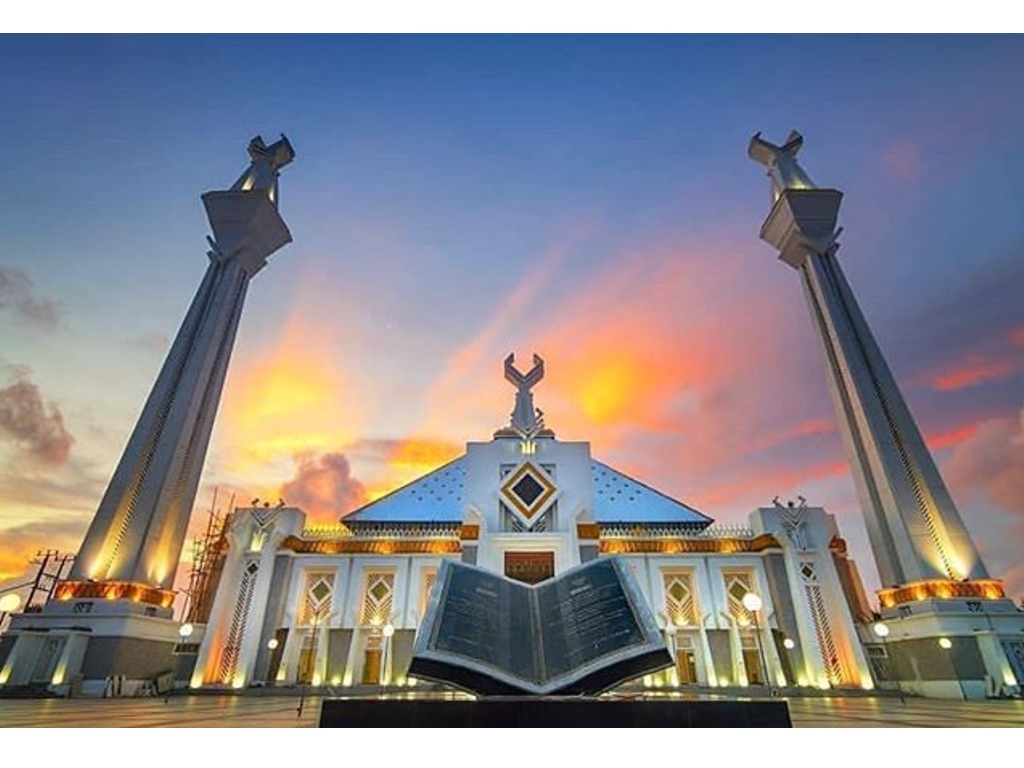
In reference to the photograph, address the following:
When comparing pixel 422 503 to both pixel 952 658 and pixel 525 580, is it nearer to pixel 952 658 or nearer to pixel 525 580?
pixel 525 580

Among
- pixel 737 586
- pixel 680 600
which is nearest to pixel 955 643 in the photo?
pixel 737 586

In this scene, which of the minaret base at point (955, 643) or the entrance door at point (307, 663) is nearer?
the minaret base at point (955, 643)

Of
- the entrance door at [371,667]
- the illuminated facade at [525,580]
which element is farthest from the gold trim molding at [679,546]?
the entrance door at [371,667]

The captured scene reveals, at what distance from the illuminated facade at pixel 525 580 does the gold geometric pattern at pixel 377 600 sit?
0.15ft

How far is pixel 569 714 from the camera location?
339 cm

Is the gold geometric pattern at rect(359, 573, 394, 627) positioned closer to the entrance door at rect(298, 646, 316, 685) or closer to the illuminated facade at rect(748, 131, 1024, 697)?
the entrance door at rect(298, 646, 316, 685)

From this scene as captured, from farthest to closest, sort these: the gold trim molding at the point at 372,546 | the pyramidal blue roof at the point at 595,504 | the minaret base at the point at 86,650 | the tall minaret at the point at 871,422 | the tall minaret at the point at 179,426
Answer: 1. the pyramidal blue roof at the point at 595,504
2. the gold trim molding at the point at 372,546
3. the tall minaret at the point at 871,422
4. the tall minaret at the point at 179,426
5. the minaret base at the point at 86,650

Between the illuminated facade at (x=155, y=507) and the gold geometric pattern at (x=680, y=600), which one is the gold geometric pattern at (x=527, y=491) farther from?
the illuminated facade at (x=155, y=507)

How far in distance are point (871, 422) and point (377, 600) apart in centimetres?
1916

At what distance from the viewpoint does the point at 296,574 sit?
1855 centimetres

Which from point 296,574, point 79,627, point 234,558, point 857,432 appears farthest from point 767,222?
point 79,627

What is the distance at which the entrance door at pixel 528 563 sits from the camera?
18.5 meters

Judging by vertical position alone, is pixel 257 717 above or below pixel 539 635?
below

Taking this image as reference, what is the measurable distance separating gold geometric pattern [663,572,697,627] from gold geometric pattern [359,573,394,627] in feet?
34.2
